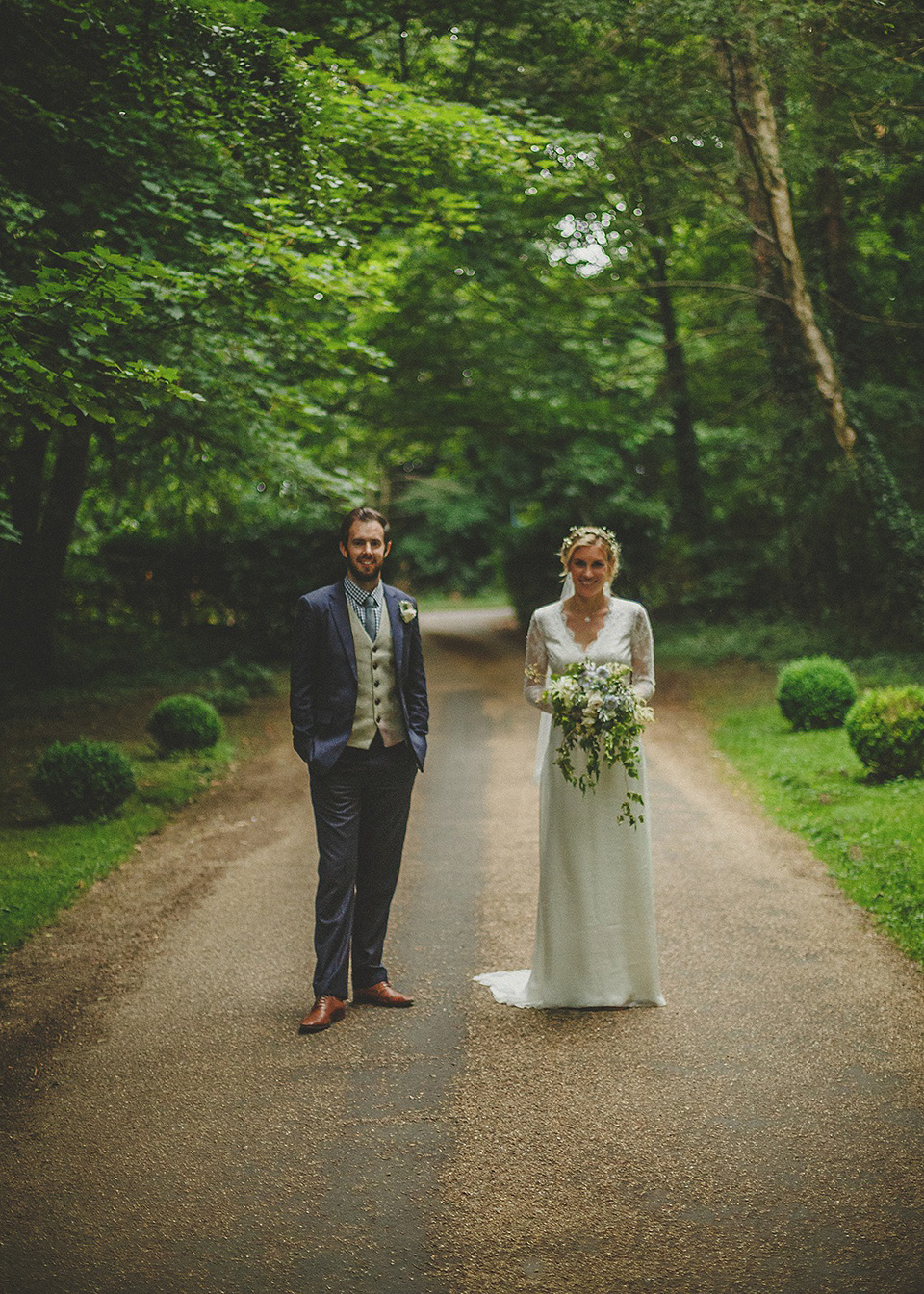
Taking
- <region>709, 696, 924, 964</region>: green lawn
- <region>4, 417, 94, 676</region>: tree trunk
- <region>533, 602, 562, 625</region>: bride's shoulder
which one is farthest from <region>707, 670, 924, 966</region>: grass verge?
<region>4, 417, 94, 676</region>: tree trunk

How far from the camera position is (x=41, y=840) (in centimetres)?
822

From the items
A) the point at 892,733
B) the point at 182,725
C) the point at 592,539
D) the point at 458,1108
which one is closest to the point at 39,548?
the point at 182,725

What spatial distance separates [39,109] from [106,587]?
14.3 meters

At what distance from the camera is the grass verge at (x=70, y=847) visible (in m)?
6.71

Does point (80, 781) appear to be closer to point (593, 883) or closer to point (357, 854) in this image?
point (357, 854)

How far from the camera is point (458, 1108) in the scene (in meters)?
4.07

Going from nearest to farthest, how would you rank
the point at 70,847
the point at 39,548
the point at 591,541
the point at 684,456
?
the point at 591,541 < the point at 70,847 < the point at 39,548 < the point at 684,456

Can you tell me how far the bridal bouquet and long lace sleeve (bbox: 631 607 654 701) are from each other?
0.74 feet

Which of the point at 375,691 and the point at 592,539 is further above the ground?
the point at 592,539

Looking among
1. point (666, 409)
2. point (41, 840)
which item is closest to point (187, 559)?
point (666, 409)

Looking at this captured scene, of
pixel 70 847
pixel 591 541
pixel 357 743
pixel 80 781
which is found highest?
pixel 591 541

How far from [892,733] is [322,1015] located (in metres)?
6.15

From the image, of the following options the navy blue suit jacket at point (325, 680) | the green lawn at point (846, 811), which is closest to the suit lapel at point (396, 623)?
the navy blue suit jacket at point (325, 680)

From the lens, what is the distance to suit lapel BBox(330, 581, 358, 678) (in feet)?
16.4
